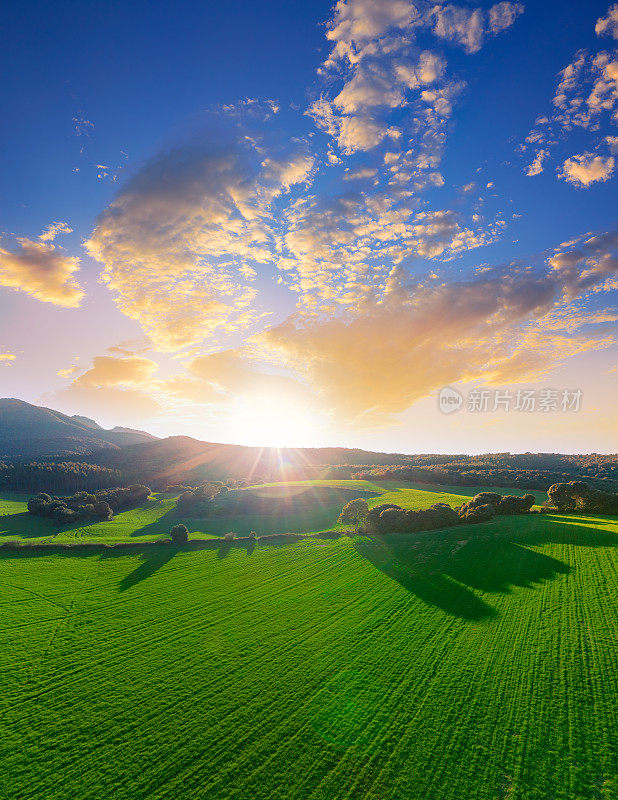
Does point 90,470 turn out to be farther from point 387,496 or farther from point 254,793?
point 254,793

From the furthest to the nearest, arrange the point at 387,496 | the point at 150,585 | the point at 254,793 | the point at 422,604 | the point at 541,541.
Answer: the point at 387,496 < the point at 541,541 < the point at 150,585 < the point at 422,604 < the point at 254,793

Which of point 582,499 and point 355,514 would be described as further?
point 355,514

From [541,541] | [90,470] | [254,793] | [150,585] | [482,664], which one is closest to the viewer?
[254,793]

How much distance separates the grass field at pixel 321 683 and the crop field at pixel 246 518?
3361cm

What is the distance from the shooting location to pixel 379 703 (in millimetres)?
24500

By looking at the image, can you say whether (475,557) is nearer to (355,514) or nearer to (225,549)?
(355,514)

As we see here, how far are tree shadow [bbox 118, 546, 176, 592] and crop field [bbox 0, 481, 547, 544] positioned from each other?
11.7 metres

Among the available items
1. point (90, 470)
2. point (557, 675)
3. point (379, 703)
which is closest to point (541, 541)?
point (557, 675)

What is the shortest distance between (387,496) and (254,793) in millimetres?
99195

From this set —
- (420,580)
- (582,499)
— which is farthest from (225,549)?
(582,499)

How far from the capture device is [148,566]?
187 ft

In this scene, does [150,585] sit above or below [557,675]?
below

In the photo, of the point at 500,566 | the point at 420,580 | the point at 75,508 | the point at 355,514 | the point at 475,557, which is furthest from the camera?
the point at 75,508

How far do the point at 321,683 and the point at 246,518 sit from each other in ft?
231
